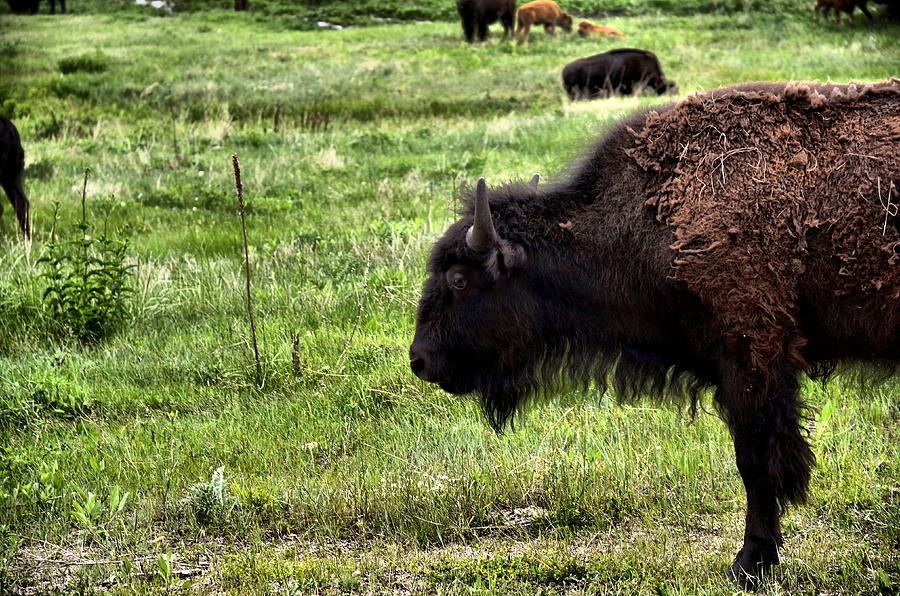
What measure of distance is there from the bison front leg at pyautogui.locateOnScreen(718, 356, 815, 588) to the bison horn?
117 cm

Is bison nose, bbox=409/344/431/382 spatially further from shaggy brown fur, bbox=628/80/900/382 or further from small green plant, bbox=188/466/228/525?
shaggy brown fur, bbox=628/80/900/382

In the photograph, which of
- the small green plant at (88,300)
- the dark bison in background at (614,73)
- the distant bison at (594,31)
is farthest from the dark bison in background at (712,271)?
the distant bison at (594,31)

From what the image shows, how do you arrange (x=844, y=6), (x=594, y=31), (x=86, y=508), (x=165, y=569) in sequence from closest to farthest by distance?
(x=165, y=569), (x=86, y=508), (x=844, y=6), (x=594, y=31)

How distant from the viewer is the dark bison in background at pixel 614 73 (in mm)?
20547

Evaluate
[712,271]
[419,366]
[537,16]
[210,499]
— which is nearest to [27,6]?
[537,16]

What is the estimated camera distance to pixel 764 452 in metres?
3.57

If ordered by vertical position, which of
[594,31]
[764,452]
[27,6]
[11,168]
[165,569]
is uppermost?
[27,6]

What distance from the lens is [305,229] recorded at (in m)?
9.05

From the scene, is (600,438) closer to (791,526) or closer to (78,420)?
(791,526)

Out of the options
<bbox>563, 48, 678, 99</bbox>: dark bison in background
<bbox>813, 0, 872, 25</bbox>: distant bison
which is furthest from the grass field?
<bbox>813, 0, 872, 25</bbox>: distant bison

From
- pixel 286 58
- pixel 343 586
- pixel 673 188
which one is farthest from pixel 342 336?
pixel 286 58

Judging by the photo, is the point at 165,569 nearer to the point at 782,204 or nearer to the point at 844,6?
the point at 782,204

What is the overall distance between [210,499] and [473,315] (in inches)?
63.6

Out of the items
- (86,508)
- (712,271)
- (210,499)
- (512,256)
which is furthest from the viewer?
(210,499)
